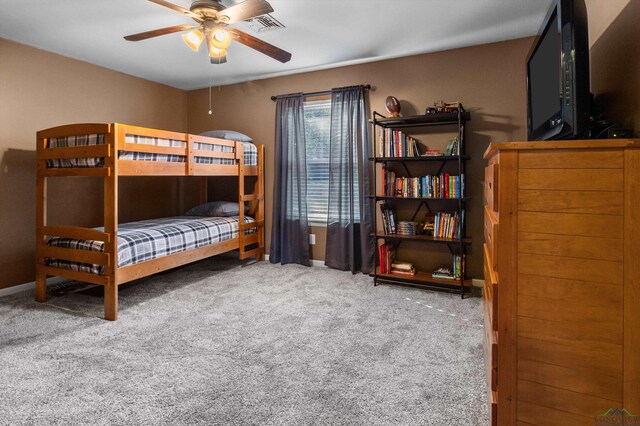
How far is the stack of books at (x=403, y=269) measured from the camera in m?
3.55

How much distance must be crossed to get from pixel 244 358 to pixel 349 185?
2.30 metres

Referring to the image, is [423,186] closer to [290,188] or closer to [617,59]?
[290,188]

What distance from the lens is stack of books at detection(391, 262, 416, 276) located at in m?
3.55

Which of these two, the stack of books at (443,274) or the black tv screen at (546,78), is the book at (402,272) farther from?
the black tv screen at (546,78)

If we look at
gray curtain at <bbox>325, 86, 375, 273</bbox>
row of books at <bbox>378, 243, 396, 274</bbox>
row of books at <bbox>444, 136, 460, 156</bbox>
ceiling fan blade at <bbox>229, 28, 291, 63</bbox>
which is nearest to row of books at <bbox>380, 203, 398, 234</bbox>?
row of books at <bbox>378, 243, 396, 274</bbox>

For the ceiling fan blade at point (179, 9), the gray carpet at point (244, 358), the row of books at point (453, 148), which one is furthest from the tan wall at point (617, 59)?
the ceiling fan blade at point (179, 9)

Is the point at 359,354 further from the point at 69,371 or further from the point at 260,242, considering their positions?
the point at 260,242

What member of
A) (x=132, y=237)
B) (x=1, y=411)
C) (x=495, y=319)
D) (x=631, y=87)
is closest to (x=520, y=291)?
(x=495, y=319)

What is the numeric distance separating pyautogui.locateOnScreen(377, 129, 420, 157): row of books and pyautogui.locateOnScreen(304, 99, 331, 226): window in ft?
2.82

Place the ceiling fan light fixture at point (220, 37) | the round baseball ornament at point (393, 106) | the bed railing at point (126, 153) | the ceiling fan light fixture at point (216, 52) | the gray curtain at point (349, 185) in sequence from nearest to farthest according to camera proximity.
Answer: the ceiling fan light fixture at point (220, 37)
the ceiling fan light fixture at point (216, 52)
the bed railing at point (126, 153)
the round baseball ornament at point (393, 106)
the gray curtain at point (349, 185)

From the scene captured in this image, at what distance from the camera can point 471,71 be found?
3.47 m

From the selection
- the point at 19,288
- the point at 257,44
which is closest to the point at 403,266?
the point at 257,44

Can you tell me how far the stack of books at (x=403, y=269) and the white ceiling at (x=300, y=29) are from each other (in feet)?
6.81

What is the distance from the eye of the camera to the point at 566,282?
47.3 inches
